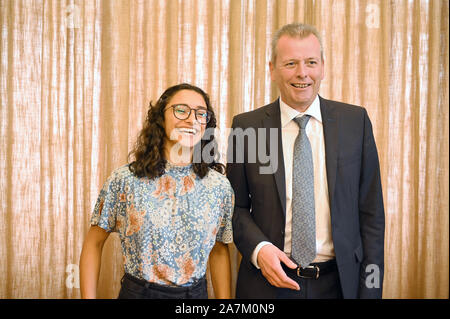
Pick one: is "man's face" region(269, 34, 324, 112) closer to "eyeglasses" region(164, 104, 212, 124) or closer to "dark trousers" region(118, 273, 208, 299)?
"eyeglasses" region(164, 104, 212, 124)

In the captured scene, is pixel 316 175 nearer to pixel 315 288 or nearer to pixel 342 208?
pixel 342 208

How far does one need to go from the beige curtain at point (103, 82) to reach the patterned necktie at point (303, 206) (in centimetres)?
69

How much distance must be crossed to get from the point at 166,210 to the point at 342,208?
2.09 feet

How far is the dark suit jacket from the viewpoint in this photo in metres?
1.37

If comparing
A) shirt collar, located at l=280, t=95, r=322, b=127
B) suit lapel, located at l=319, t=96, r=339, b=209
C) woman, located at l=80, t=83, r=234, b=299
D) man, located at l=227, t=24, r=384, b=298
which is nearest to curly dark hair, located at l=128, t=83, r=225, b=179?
woman, located at l=80, t=83, r=234, b=299

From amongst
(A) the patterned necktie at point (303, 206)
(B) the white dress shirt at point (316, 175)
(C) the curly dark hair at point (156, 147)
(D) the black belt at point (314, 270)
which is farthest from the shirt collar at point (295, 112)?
(D) the black belt at point (314, 270)

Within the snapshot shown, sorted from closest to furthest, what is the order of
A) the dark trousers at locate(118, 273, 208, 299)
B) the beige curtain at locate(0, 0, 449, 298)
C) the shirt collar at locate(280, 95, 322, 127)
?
the dark trousers at locate(118, 273, 208, 299)
the shirt collar at locate(280, 95, 322, 127)
the beige curtain at locate(0, 0, 449, 298)

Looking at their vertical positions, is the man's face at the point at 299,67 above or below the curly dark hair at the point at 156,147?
above

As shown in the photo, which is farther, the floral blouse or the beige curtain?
the beige curtain

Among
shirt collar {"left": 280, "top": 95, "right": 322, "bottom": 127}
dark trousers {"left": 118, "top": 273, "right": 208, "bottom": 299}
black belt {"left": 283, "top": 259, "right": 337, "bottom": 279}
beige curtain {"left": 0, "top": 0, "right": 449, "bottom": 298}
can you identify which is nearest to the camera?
dark trousers {"left": 118, "top": 273, "right": 208, "bottom": 299}

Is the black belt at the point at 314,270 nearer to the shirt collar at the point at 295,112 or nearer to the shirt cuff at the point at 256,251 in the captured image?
the shirt cuff at the point at 256,251

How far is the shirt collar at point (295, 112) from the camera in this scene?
1461mm

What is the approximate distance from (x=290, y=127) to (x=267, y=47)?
0.73 m
